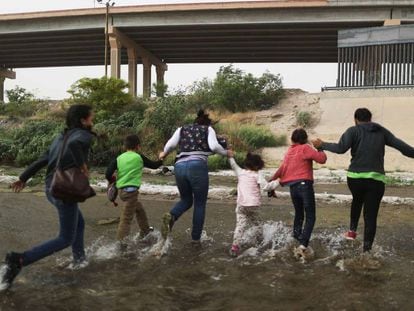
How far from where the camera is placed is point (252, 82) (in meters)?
29.0

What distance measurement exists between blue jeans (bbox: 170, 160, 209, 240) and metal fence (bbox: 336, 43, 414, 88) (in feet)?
65.6

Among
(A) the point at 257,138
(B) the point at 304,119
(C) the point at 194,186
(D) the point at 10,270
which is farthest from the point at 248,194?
(B) the point at 304,119

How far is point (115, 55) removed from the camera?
128 feet

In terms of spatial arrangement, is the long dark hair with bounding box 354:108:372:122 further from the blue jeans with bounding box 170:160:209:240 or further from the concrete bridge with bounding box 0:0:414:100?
the concrete bridge with bounding box 0:0:414:100

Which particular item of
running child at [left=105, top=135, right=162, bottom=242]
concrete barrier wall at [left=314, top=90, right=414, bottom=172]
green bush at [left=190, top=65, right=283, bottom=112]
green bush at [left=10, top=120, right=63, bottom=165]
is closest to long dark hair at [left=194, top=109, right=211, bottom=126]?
running child at [left=105, top=135, right=162, bottom=242]

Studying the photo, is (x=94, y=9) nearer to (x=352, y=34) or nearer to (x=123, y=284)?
(x=352, y=34)

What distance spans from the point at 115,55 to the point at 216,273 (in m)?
36.3

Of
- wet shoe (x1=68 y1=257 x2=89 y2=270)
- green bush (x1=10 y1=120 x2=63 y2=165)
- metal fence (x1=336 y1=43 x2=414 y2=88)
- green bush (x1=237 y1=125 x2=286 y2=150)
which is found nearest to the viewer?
wet shoe (x1=68 y1=257 x2=89 y2=270)

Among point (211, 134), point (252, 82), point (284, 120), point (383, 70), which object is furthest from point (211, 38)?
point (211, 134)

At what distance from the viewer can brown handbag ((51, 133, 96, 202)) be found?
438cm

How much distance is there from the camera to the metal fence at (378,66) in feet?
76.6

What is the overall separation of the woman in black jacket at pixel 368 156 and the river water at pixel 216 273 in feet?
1.93

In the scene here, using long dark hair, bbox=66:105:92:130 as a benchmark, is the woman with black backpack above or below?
below

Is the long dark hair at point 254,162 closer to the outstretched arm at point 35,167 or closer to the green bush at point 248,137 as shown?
the outstretched arm at point 35,167
